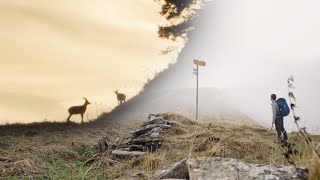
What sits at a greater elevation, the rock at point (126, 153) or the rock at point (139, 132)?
the rock at point (139, 132)

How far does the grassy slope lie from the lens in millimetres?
11078

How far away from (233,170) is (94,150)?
9250 millimetres

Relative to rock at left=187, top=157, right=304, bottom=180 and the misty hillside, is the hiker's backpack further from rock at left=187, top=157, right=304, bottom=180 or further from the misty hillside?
the misty hillside

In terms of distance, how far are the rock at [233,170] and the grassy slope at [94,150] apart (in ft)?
3.69

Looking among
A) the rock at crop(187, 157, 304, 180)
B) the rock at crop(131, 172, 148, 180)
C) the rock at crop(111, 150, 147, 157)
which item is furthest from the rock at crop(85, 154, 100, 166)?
the rock at crop(187, 157, 304, 180)

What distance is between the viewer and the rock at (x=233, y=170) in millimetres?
5777

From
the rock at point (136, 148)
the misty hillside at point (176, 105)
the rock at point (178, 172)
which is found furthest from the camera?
the misty hillside at point (176, 105)

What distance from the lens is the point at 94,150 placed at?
14.9m

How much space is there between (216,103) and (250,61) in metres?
15.2

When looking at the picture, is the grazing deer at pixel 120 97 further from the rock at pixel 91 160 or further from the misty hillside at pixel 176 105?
the rock at pixel 91 160

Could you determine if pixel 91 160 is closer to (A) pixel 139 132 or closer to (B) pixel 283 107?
(A) pixel 139 132

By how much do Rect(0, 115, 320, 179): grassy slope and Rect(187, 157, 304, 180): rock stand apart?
113cm

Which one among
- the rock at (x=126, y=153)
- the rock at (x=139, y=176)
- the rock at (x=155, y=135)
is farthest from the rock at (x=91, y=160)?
the rock at (x=139, y=176)

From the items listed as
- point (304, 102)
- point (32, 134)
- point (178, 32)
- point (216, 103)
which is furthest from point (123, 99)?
point (32, 134)
